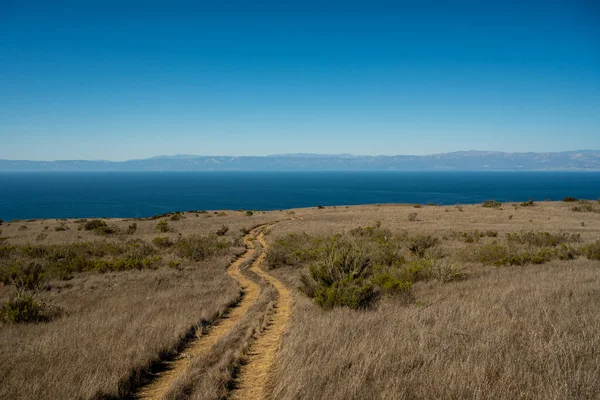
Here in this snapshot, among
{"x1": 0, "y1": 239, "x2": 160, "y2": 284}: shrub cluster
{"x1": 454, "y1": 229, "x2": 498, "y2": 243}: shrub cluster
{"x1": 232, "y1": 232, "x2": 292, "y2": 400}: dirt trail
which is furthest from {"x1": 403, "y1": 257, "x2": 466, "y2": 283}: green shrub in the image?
{"x1": 0, "y1": 239, "x2": 160, "y2": 284}: shrub cluster

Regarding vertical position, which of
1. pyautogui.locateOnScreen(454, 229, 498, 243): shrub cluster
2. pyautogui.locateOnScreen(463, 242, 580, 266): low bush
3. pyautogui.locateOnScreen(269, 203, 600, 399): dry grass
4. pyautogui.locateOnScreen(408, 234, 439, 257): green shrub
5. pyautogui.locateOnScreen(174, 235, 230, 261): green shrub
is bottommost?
pyautogui.locateOnScreen(174, 235, 230, 261): green shrub

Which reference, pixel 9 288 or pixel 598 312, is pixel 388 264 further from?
pixel 9 288

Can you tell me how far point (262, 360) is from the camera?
6.66m

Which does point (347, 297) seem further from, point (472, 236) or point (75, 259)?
point (472, 236)

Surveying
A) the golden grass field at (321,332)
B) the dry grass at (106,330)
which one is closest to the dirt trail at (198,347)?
the golden grass field at (321,332)

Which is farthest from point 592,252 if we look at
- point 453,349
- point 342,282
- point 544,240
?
point 453,349

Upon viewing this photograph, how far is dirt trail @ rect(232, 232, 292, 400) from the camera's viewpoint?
5.41m

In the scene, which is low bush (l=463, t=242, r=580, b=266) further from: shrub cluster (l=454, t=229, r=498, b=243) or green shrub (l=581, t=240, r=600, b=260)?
shrub cluster (l=454, t=229, r=498, b=243)

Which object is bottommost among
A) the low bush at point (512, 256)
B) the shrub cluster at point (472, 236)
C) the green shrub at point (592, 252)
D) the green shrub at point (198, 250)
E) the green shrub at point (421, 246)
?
the green shrub at point (198, 250)

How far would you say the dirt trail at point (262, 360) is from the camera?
541 centimetres

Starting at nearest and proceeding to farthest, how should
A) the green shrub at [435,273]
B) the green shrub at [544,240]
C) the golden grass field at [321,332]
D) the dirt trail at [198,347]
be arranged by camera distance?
the golden grass field at [321,332] < the dirt trail at [198,347] < the green shrub at [435,273] < the green shrub at [544,240]

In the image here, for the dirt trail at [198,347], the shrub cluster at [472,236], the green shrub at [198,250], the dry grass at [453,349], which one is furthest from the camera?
the shrub cluster at [472,236]

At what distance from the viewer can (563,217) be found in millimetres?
36531

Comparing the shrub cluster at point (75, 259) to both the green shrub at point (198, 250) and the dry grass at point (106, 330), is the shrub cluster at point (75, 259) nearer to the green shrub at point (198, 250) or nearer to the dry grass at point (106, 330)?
the dry grass at point (106, 330)
